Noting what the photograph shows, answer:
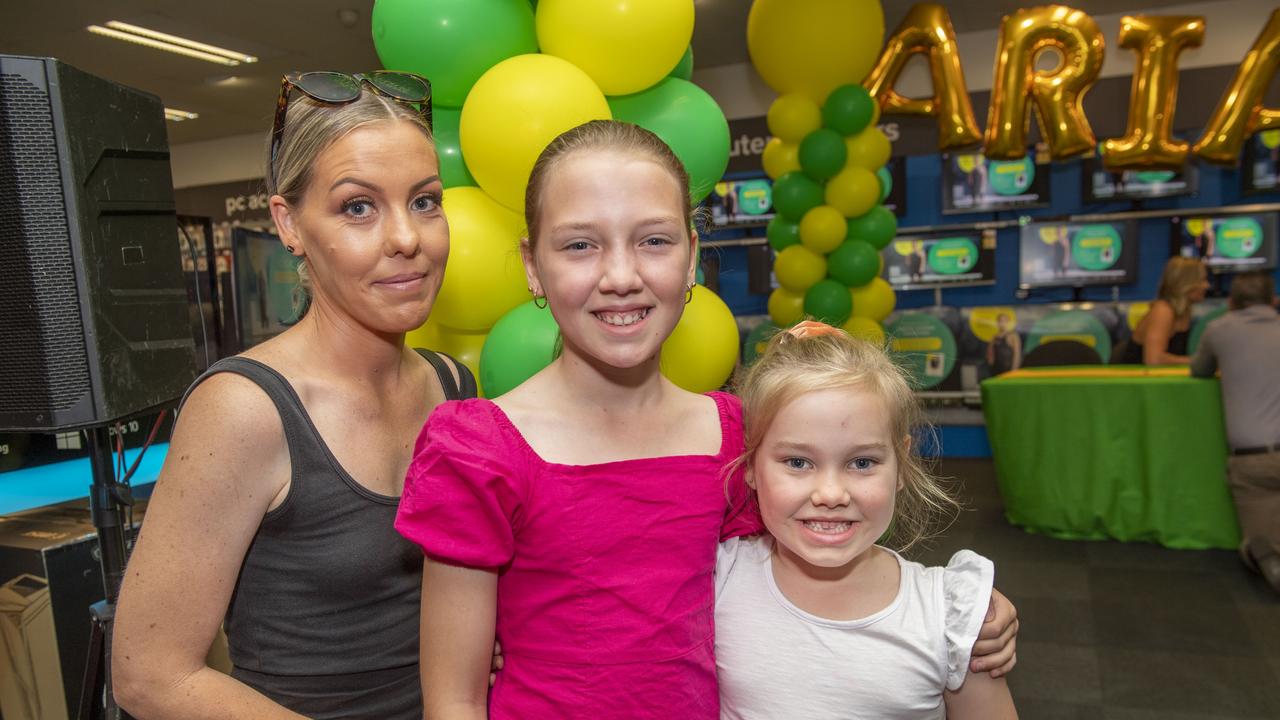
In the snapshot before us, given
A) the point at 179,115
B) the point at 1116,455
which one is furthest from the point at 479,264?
the point at 179,115

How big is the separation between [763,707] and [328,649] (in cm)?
60

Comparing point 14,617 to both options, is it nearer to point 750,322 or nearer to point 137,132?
point 137,132

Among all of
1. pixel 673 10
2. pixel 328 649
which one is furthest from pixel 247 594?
pixel 673 10

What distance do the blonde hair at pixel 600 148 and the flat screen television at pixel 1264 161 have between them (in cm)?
673

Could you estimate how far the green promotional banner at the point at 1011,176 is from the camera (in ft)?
21.9

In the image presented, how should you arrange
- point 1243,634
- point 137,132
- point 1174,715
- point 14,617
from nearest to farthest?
point 137,132
point 14,617
point 1174,715
point 1243,634

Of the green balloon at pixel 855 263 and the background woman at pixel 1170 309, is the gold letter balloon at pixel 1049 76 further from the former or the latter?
the background woman at pixel 1170 309

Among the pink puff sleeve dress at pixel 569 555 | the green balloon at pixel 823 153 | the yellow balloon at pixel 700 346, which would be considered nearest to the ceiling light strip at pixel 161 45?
the green balloon at pixel 823 153

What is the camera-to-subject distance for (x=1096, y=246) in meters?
6.58

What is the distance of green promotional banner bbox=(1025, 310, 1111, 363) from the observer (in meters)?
6.60

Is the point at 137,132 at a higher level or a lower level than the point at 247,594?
higher

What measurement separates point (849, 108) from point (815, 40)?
0.48 metres

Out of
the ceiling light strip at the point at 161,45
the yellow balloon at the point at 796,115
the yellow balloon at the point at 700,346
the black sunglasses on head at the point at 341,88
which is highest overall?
the ceiling light strip at the point at 161,45

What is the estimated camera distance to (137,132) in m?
1.70
